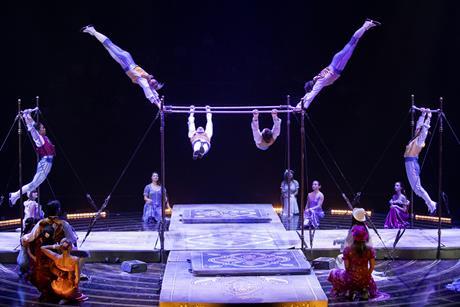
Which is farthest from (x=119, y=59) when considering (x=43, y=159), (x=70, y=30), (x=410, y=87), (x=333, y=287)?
(x=410, y=87)

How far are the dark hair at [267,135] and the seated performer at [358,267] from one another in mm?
2861

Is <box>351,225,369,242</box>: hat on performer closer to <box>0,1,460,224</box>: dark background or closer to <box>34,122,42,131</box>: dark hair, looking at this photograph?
<box>34,122,42,131</box>: dark hair

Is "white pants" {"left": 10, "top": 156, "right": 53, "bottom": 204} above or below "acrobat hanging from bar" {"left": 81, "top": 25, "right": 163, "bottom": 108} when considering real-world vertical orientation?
below

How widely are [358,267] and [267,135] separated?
10.4ft

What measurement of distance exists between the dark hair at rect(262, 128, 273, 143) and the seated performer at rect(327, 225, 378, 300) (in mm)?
2861

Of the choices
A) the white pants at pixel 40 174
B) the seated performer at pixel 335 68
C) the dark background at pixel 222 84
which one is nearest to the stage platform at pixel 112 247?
the white pants at pixel 40 174

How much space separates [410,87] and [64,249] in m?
9.04

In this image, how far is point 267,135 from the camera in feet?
36.8

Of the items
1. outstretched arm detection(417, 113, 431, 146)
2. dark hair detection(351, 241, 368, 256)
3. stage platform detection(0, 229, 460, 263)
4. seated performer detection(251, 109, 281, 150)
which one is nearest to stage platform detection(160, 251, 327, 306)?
dark hair detection(351, 241, 368, 256)

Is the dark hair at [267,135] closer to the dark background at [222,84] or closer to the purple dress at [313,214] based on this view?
the purple dress at [313,214]

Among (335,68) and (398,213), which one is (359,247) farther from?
(398,213)

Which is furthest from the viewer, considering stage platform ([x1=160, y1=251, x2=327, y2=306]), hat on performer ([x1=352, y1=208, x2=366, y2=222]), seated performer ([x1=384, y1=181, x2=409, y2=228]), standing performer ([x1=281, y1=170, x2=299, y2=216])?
standing performer ([x1=281, y1=170, x2=299, y2=216])

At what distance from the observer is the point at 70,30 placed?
49.1 feet

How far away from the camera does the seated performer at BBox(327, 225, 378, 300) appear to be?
→ 8.63m
